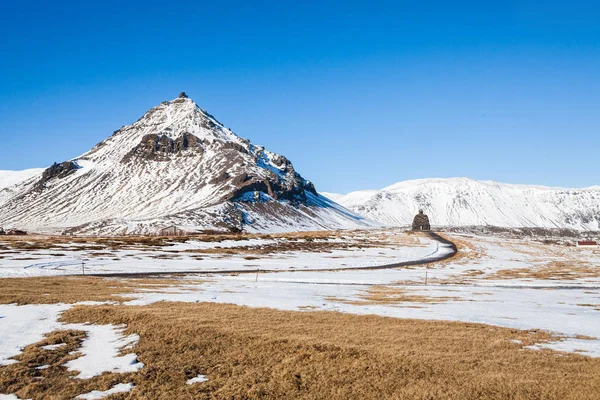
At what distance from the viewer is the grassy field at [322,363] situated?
12.7 m

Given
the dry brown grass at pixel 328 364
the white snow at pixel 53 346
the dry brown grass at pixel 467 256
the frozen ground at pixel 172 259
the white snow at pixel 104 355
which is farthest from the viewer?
the dry brown grass at pixel 467 256

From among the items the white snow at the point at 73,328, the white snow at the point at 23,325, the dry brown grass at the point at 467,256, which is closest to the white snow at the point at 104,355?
the white snow at the point at 73,328

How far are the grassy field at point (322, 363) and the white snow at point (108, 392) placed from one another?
28 centimetres

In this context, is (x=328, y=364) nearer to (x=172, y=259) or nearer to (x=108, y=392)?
(x=108, y=392)

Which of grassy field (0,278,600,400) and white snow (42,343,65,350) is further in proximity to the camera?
white snow (42,343,65,350)

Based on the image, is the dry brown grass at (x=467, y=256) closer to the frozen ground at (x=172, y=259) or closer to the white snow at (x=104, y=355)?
the frozen ground at (x=172, y=259)

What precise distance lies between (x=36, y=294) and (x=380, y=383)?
27.3m

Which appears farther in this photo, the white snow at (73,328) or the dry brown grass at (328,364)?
the white snow at (73,328)

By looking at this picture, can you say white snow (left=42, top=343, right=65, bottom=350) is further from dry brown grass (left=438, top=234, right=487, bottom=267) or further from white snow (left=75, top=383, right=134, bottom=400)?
dry brown grass (left=438, top=234, right=487, bottom=267)

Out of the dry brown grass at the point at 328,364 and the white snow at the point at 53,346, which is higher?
the dry brown grass at the point at 328,364

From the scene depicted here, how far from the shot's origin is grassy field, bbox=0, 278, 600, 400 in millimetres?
12742

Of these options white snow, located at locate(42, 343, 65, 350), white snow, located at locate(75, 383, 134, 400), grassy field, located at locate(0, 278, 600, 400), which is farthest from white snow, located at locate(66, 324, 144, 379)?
white snow, located at locate(75, 383, 134, 400)

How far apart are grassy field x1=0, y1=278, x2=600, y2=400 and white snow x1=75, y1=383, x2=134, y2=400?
0.93 ft

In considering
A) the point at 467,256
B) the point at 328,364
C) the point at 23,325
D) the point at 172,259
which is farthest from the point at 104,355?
the point at 467,256
